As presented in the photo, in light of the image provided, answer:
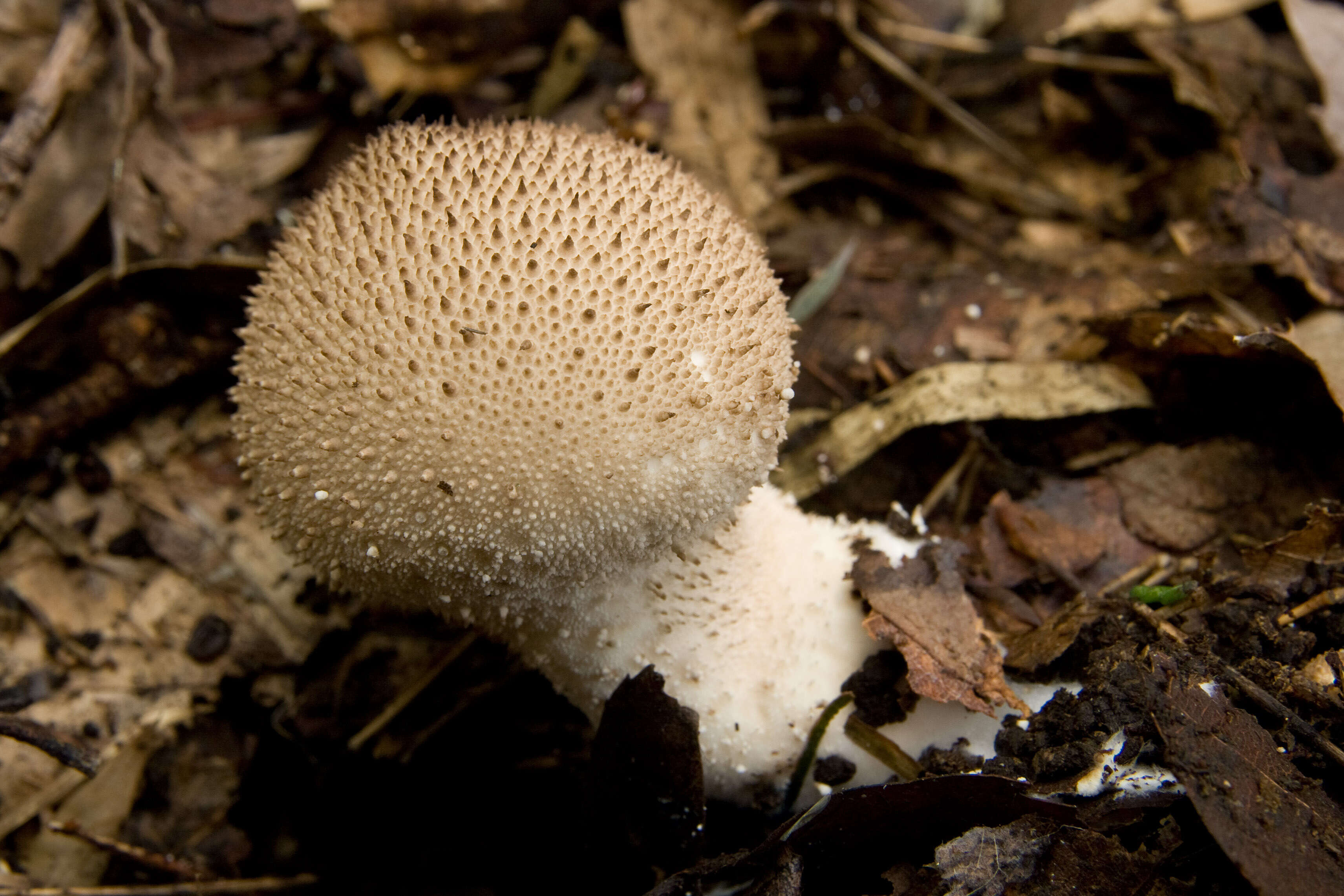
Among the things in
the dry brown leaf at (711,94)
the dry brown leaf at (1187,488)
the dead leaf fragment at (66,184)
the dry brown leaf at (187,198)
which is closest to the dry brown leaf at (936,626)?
the dry brown leaf at (1187,488)

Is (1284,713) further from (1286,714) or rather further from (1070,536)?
(1070,536)

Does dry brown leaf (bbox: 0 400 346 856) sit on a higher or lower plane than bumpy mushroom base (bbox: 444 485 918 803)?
lower

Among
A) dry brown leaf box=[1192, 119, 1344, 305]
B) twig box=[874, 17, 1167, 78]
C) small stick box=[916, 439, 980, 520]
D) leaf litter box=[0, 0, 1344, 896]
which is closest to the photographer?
leaf litter box=[0, 0, 1344, 896]

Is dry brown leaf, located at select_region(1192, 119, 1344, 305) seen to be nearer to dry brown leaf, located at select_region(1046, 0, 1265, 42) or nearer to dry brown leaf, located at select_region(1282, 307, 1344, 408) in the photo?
dry brown leaf, located at select_region(1282, 307, 1344, 408)

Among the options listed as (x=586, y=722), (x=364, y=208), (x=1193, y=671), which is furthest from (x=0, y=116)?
(x=1193, y=671)

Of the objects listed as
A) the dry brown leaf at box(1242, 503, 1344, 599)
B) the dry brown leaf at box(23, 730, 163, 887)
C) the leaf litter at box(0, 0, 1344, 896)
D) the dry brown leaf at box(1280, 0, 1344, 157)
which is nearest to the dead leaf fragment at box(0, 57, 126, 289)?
the leaf litter at box(0, 0, 1344, 896)

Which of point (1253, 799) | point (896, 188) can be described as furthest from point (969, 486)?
point (896, 188)

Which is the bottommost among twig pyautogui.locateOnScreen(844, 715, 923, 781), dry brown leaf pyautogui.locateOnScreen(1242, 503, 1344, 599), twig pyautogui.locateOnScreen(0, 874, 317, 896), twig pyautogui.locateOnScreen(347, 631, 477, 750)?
twig pyautogui.locateOnScreen(0, 874, 317, 896)
